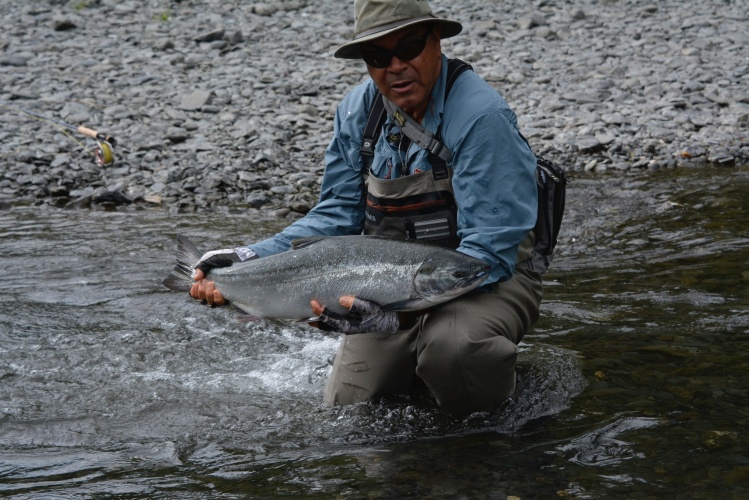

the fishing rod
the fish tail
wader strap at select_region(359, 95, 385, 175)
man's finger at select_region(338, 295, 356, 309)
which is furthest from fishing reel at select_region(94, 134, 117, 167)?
man's finger at select_region(338, 295, 356, 309)

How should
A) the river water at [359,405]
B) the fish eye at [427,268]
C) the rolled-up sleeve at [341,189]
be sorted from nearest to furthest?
the river water at [359,405] → the fish eye at [427,268] → the rolled-up sleeve at [341,189]

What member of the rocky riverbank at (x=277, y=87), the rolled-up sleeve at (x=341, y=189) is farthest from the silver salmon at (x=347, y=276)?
the rocky riverbank at (x=277, y=87)

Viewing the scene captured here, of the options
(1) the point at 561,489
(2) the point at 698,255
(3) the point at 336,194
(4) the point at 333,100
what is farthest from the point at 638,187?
(1) the point at 561,489

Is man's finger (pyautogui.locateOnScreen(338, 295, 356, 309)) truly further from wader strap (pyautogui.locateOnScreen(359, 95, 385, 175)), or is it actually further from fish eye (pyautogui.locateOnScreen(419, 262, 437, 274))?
wader strap (pyautogui.locateOnScreen(359, 95, 385, 175))

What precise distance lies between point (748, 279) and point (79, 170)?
27.2 ft

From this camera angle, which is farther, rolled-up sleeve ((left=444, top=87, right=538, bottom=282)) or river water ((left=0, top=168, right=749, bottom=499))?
rolled-up sleeve ((left=444, top=87, right=538, bottom=282))

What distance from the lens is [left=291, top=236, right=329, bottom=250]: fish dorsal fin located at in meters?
4.58

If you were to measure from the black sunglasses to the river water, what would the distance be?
182 centimetres

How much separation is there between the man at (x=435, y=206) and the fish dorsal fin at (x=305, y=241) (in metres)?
0.33

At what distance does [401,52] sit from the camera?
4.49 meters

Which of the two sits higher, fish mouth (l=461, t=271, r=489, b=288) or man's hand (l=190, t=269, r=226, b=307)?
fish mouth (l=461, t=271, r=489, b=288)

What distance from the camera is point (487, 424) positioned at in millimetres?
4734

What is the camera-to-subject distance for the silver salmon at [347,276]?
170 inches

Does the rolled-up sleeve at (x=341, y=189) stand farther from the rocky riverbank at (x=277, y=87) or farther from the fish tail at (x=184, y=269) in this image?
the rocky riverbank at (x=277, y=87)
